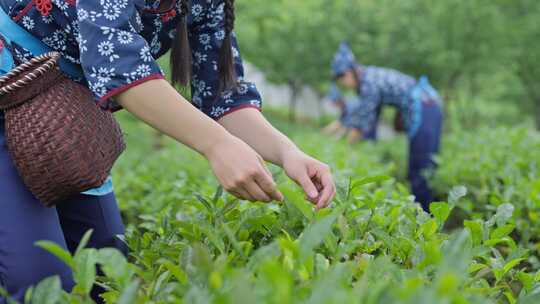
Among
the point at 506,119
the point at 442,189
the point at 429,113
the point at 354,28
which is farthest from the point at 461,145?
the point at 506,119

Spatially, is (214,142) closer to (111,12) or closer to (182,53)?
(111,12)

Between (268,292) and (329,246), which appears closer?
(268,292)

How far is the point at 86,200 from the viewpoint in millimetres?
1915

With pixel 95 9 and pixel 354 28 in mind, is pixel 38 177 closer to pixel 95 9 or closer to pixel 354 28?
pixel 95 9

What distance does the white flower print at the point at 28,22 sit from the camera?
162 cm

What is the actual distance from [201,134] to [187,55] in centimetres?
51

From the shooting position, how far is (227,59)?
1963 mm

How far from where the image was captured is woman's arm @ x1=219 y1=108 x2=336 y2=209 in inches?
61.8

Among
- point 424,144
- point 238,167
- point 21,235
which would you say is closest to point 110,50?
point 238,167

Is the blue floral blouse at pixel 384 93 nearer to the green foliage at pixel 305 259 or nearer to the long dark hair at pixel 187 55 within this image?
the green foliage at pixel 305 259

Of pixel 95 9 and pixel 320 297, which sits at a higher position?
pixel 95 9

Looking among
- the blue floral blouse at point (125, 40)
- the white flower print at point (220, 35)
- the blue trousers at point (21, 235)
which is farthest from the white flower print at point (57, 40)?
the white flower print at point (220, 35)

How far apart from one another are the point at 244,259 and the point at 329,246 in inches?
7.6

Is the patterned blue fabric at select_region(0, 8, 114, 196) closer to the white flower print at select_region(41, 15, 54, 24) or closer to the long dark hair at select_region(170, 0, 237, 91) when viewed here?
the white flower print at select_region(41, 15, 54, 24)
